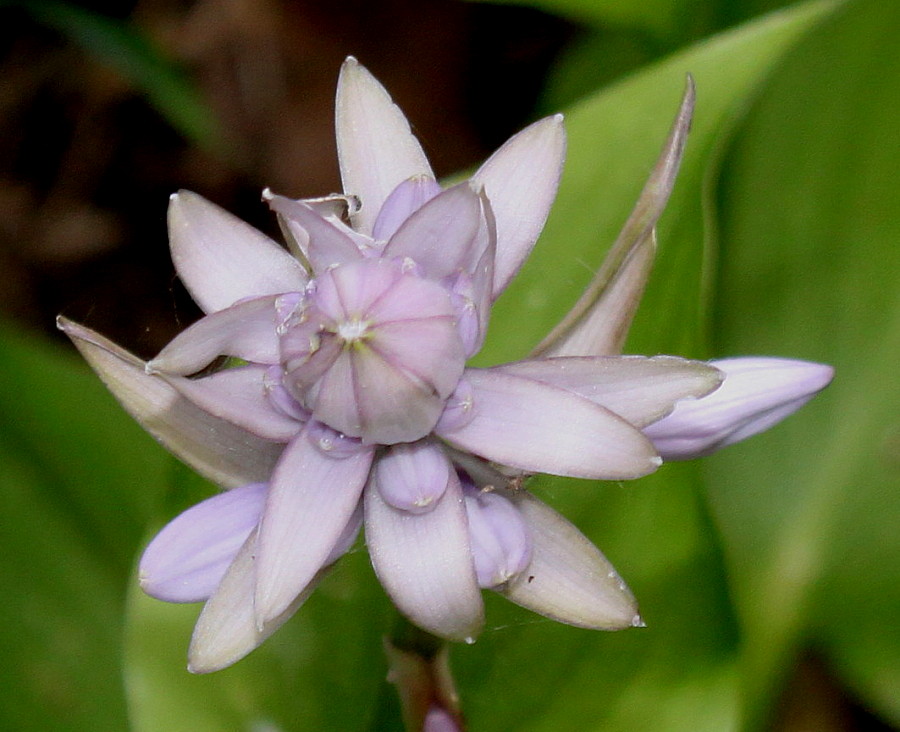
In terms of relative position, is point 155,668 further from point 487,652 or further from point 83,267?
point 83,267

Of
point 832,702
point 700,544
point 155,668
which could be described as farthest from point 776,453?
point 155,668

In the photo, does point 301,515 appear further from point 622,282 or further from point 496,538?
point 622,282

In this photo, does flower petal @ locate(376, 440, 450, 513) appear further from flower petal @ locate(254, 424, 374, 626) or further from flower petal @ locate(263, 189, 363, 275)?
flower petal @ locate(263, 189, 363, 275)

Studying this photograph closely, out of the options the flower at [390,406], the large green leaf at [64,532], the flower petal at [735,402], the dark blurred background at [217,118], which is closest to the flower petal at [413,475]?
the flower at [390,406]

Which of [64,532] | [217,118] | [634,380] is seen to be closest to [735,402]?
[634,380]

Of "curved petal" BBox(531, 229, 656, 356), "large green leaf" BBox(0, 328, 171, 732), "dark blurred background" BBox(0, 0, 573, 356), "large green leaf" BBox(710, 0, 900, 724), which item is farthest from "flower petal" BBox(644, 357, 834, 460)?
"dark blurred background" BBox(0, 0, 573, 356)

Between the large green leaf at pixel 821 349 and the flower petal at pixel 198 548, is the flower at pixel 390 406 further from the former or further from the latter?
the large green leaf at pixel 821 349
